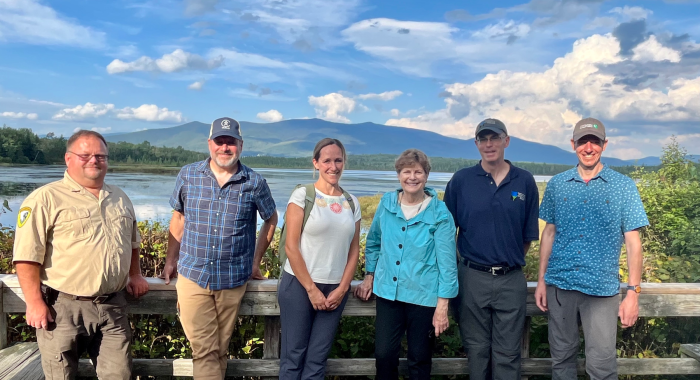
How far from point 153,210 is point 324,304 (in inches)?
137

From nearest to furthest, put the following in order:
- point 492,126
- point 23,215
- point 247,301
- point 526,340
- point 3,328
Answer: point 23,215
point 492,126
point 247,301
point 3,328
point 526,340

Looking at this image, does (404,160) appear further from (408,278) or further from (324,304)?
(324,304)

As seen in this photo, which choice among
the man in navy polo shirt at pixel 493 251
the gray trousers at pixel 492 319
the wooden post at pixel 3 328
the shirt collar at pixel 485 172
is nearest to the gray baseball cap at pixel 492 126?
the man in navy polo shirt at pixel 493 251

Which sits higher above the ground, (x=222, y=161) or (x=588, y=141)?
(x=588, y=141)

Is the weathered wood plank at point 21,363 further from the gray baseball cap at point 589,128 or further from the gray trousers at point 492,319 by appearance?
the gray baseball cap at point 589,128

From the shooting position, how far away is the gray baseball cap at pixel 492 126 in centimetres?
328

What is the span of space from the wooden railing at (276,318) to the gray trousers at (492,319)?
343mm

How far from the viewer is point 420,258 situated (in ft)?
10.1

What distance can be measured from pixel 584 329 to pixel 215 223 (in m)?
2.76

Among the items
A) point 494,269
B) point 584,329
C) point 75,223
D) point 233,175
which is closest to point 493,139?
point 494,269

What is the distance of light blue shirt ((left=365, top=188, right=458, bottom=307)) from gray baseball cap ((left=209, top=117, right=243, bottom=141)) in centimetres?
122

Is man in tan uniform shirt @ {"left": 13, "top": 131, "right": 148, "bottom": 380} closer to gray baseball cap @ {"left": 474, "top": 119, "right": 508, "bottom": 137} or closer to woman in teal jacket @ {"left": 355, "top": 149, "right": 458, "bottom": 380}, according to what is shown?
woman in teal jacket @ {"left": 355, "top": 149, "right": 458, "bottom": 380}

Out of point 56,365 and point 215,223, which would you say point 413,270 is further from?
point 56,365

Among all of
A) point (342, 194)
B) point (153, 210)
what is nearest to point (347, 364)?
point (342, 194)
